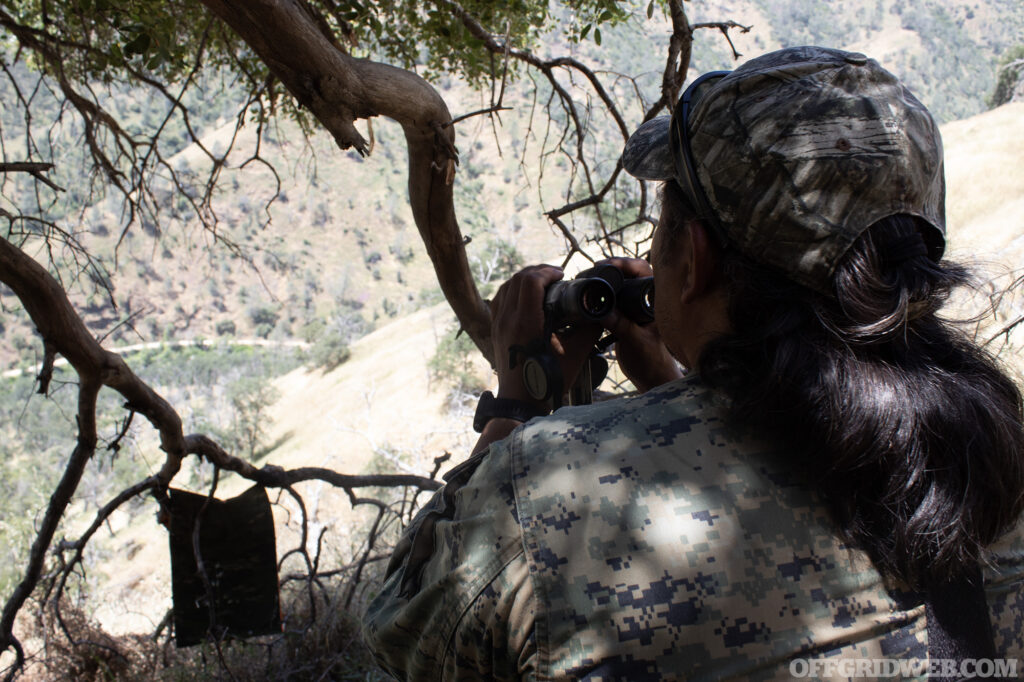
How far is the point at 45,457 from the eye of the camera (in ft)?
55.3

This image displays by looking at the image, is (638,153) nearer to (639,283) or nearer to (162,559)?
(639,283)

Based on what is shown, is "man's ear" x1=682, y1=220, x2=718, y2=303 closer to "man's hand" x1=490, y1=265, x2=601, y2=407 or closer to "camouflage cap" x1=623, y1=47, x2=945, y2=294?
"camouflage cap" x1=623, y1=47, x2=945, y2=294

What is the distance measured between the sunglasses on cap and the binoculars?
36 centimetres

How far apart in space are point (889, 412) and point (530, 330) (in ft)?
2.31

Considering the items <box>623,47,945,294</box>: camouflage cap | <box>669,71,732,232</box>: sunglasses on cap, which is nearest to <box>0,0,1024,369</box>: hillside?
<box>669,71,732,232</box>: sunglasses on cap

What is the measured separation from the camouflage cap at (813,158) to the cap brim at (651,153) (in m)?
0.15

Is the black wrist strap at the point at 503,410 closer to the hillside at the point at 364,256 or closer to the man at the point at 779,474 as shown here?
A: the man at the point at 779,474

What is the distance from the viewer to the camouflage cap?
88 cm

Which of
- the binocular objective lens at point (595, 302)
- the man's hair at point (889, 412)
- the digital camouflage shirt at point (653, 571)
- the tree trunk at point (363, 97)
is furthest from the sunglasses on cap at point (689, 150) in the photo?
the tree trunk at point (363, 97)

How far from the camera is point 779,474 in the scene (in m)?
0.88

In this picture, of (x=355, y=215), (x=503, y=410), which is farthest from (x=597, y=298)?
(x=355, y=215)

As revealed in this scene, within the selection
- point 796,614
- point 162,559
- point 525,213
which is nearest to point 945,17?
point 525,213

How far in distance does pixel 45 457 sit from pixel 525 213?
2201 centimetres

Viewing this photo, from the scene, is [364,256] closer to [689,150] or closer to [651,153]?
[651,153]
